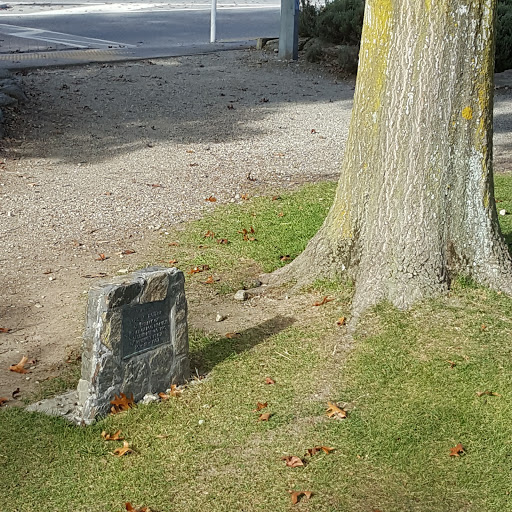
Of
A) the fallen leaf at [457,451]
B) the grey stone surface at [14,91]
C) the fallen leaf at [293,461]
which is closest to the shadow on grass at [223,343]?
the fallen leaf at [293,461]

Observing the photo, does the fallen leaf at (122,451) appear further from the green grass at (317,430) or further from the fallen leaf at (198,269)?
the fallen leaf at (198,269)

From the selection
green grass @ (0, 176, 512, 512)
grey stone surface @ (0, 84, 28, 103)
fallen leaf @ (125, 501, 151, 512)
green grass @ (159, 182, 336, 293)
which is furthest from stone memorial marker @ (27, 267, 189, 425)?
grey stone surface @ (0, 84, 28, 103)

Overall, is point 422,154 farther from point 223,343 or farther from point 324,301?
point 223,343

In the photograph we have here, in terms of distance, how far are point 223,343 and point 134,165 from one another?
476cm

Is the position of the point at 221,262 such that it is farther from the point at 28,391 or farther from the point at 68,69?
the point at 68,69

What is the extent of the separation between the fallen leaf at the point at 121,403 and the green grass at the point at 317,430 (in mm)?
73

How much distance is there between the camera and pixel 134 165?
9.70m

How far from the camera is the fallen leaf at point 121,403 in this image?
14.8 ft

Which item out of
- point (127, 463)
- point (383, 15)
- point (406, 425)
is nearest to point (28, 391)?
point (127, 463)

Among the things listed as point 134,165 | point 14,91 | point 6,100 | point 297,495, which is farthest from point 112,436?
point 14,91

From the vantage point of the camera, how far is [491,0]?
516 cm

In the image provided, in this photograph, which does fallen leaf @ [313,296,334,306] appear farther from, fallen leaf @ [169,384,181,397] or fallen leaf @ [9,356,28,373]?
fallen leaf @ [9,356,28,373]

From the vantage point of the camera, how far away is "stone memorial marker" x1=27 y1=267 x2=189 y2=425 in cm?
434

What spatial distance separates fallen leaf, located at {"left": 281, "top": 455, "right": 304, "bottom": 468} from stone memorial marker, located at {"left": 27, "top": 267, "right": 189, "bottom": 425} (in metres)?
0.94
